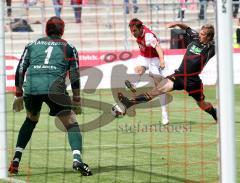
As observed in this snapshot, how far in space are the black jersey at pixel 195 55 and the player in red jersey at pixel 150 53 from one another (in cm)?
47

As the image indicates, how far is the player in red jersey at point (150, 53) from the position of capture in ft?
49.5

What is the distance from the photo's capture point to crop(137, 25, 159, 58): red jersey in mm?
15195

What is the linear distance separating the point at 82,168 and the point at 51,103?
92 centimetres

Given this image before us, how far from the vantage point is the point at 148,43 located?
15242 mm

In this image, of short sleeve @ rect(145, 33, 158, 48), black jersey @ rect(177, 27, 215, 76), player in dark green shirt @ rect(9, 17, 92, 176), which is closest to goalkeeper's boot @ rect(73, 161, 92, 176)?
player in dark green shirt @ rect(9, 17, 92, 176)

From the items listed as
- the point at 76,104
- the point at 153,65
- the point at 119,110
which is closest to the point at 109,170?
the point at 76,104

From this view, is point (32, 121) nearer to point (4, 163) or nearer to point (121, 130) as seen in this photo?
point (4, 163)

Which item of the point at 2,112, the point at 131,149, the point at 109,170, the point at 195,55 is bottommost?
the point at 109,170

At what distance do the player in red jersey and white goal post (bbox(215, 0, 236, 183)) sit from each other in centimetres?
777

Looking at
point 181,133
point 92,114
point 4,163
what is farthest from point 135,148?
point 92,114

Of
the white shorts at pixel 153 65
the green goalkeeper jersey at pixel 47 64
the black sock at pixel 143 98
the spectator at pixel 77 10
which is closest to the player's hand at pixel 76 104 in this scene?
the green goalkeeper jersey at pixel 47 64

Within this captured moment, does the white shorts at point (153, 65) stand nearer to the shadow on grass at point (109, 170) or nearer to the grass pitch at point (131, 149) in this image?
the grass pitch at point (131, 149)

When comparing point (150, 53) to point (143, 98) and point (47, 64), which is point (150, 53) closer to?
point (143, 98)

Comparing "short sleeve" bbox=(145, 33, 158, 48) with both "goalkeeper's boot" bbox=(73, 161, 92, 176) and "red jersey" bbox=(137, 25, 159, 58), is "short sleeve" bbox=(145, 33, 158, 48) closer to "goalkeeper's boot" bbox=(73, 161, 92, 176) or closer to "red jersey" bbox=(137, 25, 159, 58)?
"red jersey" bbox=(137, 25, 159, 58)
